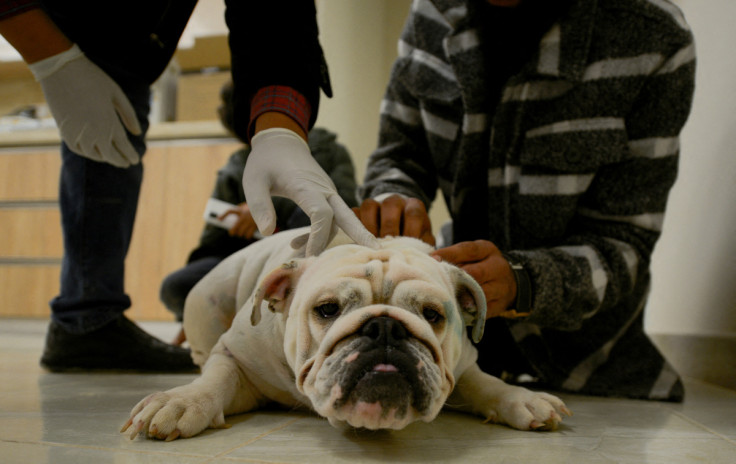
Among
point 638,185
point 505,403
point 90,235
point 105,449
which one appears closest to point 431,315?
point 505,403

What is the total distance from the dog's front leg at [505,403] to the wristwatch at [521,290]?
15 centimetres

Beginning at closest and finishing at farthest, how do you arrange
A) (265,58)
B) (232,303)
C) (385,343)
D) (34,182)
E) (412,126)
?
1. (385,343)
2. (265,58)
3. (232,303)
4. (412,126)
5. (34,182)

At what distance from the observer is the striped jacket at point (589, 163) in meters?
1.33

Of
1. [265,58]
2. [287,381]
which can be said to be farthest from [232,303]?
[265,58]

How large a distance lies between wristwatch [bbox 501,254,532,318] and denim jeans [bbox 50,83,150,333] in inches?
39.9

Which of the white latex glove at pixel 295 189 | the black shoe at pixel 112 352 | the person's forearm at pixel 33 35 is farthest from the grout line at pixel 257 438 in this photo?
the person's forearm at pixel 33 35

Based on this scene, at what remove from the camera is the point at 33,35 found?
1074 mm

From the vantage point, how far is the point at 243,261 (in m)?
1.32

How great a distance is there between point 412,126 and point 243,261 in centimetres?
68

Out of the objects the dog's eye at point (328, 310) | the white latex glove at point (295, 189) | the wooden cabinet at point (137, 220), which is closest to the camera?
the dog's eye at point (328, 310)

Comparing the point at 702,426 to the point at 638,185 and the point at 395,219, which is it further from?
the point at 395,219

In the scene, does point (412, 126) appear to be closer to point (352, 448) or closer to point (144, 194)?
point (352, 448)

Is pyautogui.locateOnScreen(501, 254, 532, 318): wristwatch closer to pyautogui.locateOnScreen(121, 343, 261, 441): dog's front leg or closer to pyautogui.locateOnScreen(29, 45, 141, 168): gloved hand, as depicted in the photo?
pyautogui.locateOnScreen(121, 343, 261, 441): dog's front leg

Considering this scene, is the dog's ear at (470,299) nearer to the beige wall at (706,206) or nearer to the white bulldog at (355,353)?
the white bulldog at (355,353)
